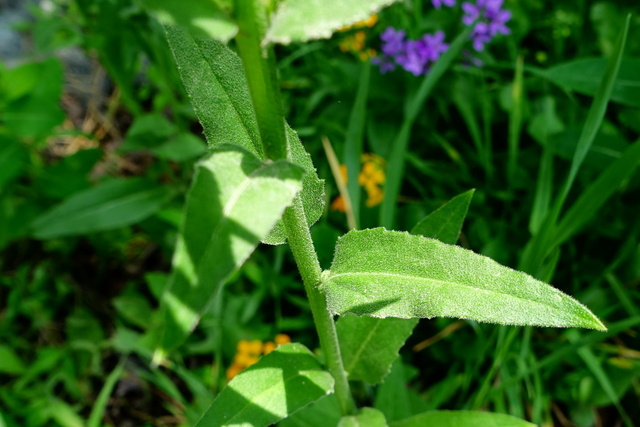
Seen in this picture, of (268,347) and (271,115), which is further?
(268,347)

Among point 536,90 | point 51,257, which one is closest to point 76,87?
point 51,257

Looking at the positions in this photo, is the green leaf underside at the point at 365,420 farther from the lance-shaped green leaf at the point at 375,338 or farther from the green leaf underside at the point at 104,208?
the green leaf underside at the point at 104,208

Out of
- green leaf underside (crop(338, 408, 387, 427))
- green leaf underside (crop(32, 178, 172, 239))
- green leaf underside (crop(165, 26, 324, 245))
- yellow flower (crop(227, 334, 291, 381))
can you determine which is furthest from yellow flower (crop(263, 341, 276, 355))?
green leaf underside (crop(165, 26, 324, 245))

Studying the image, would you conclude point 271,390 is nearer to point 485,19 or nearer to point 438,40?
point 438,40

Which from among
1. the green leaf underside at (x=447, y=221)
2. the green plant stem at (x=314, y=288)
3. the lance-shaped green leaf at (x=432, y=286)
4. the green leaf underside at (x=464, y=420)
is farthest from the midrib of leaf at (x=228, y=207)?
the green leaf underside at (x=464, y=420)

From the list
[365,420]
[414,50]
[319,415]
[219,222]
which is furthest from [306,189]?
[414,50]

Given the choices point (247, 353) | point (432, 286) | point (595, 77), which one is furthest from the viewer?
point (247, 353)

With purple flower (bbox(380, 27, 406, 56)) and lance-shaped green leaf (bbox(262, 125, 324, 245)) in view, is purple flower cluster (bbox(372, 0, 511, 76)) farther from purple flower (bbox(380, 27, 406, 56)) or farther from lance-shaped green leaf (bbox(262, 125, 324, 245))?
lance-shaped green leaf (bbox(262, 125, 324, 245))
